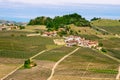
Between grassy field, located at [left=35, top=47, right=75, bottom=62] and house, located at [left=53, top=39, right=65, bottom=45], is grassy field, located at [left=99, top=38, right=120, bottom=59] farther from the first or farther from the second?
house, located at [left=53, top=39, right=65, bottom=45]

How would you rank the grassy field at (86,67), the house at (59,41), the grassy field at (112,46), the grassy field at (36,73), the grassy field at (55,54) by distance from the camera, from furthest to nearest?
the house at (59,41), the grassy field at (112,46), the grassy field at (55,54), the grassy field at (86,67), the grassy field at (36,73)

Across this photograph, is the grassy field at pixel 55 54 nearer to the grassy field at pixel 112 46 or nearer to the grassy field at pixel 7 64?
the grassy field at pixel 7 64

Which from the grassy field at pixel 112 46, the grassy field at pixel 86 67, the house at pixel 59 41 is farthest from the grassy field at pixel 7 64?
the house at pixel 59 41

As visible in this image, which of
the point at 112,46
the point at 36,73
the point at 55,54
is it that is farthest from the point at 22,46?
the point at 36,73

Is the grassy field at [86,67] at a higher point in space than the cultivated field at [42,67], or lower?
lower

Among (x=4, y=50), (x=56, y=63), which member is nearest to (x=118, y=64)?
(x=56, y=63)
